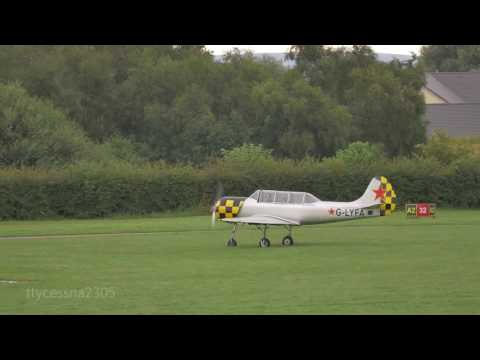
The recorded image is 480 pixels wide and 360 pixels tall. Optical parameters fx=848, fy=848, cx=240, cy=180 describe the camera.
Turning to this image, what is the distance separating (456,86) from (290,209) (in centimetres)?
6903

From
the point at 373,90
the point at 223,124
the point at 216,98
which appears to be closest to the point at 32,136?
the point at 223,124

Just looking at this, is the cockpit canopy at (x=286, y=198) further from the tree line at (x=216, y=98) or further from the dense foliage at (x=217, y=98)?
the dense foliage at (x=217, y=98)

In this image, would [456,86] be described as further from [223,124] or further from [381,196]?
[381,196]

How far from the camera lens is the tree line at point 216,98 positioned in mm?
68875

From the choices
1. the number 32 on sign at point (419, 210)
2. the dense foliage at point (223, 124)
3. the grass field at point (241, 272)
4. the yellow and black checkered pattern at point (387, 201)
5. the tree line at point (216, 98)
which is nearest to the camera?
the grass field at point (241, 272)

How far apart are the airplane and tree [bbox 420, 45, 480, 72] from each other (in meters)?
87.0

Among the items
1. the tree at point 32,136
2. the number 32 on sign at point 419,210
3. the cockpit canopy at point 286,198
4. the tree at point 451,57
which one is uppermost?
the tree at point 451,57

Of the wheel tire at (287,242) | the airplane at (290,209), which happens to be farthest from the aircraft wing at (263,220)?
the wheel tire at (287,242)

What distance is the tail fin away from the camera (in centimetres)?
2722

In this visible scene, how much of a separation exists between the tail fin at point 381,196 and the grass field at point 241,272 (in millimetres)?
1285

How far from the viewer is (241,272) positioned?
20.3m

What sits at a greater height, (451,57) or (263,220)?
(451,57)

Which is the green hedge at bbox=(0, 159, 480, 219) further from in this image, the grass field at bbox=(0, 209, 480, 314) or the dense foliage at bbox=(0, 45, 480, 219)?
the grass field at bbox=(0, 209, 480, 314)

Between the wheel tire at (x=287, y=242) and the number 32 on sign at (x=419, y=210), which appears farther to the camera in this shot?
the number 32 on sign at (x=419, y=210)
